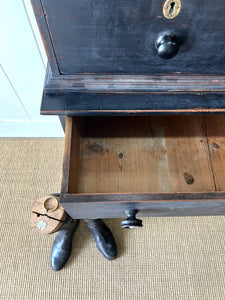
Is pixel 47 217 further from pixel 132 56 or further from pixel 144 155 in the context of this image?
pixel 132 56

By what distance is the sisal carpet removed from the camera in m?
0.89

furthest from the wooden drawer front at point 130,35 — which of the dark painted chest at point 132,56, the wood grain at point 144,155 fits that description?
the wood grain at point 144,155

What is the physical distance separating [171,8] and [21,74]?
1.86 feet

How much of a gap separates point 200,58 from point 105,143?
0.36 metres

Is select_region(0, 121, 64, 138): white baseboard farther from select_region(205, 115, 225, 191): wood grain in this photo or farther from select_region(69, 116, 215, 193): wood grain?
select_region(205, 115, 225, 191): wood grain

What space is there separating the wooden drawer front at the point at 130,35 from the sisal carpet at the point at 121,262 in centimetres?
69

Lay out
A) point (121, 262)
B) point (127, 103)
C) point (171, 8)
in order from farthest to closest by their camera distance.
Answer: point (121, 262) < point (127, 103) < point (171, 8)

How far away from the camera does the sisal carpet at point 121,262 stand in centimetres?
89

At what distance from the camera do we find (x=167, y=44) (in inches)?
15.3

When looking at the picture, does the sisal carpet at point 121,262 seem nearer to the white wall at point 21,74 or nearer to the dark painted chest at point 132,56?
the white wall at point 21,74

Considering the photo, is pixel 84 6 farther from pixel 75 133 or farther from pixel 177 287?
pixel 177 287

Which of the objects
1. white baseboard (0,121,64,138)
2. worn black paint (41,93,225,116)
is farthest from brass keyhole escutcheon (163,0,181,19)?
white baseboard (0,121,64,138)

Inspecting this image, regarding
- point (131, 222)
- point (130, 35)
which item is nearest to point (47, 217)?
point (131, 222)

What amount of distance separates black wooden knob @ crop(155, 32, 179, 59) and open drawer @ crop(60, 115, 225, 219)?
0.25m
